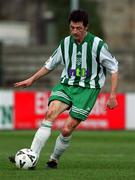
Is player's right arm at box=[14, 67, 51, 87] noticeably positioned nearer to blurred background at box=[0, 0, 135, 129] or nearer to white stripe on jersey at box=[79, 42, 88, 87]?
white stripe on jersey at box=[79, 42, 88, 87]

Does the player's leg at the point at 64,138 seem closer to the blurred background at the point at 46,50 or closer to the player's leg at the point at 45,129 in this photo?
the player's leg at the point at 45,129

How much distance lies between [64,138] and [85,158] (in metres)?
3.01

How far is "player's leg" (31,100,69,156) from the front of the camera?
1405 centimetres

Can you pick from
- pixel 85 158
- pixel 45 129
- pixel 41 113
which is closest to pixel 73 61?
pixel 45 129

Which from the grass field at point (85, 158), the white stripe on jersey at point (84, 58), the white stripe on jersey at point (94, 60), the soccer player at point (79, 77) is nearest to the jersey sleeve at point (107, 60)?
the soccer player at point (79, 77)

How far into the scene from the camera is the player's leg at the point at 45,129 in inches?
553

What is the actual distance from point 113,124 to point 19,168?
1655 cm

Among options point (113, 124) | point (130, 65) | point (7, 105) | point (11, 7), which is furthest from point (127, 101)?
point (11, 7)

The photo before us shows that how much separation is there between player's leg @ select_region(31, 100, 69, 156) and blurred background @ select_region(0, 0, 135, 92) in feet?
83.7

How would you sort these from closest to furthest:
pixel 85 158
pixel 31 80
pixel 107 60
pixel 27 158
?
pixel 27 158, pixel 107 60, pixel 31 80, pixel 85 158

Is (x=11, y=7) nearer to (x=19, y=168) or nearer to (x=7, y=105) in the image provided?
(x=7, y=105)

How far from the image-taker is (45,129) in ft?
46.3

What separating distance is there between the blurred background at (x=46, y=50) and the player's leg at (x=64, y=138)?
609 inches

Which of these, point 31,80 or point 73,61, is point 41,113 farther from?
point 73,61
